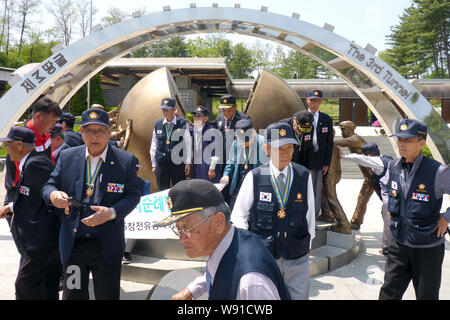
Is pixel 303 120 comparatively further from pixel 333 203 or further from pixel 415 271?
pixel 415 271

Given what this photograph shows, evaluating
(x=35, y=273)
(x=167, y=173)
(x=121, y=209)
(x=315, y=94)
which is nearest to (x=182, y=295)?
(x=121, y=209)

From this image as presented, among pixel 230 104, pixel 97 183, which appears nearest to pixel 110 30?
pixel 230 104

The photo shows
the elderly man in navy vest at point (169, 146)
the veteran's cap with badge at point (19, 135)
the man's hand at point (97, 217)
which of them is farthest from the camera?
the elderly man in navy vest at point (169, 146)

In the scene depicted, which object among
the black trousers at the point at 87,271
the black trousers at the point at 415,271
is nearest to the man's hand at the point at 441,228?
the black trousers at the point at 415,271

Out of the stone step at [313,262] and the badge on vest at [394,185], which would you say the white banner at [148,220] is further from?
the badge on vest at [394,185]

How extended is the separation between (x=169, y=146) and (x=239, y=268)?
4.90m

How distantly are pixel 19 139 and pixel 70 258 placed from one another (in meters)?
→ 1.10

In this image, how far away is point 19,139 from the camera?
3158 mm

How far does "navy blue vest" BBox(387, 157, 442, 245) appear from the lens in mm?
3045

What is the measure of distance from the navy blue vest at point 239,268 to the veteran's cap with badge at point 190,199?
0.64 feet

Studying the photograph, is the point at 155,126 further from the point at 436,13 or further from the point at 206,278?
the point at 436,13

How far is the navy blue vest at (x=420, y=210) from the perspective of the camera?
3.04 m

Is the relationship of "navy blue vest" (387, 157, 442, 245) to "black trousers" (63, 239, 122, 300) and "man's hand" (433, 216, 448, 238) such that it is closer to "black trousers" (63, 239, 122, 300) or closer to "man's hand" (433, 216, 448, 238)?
"man's hand" (433, 216, 448, 238)
